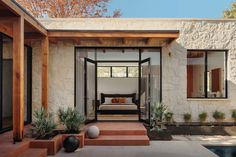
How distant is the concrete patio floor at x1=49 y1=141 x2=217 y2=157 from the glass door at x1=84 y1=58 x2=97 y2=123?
9.52 feet

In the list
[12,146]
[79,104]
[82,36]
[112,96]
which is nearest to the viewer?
[12,146]

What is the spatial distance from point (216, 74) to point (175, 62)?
1667mm

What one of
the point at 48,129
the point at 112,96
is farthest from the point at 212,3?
the point at 48,129

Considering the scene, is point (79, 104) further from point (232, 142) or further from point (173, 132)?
point (232, 142)

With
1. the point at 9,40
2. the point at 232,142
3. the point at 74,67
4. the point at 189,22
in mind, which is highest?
the point at 189,22

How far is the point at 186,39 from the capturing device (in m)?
11.0

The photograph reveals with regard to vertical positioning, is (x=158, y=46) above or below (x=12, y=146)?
above

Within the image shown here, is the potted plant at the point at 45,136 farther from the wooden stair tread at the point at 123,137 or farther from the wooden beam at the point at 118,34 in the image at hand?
the wooden beam at the point at 118,34

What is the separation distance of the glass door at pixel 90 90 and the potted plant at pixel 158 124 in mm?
2469

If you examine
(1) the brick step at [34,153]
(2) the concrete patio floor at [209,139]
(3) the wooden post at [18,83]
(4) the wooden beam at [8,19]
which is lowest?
(2) the concrete patio floor at [209,139]

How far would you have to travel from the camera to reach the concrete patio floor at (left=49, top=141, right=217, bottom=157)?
7.25m

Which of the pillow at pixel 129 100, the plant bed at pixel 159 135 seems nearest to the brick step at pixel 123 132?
the plant bed at pixel 159 135

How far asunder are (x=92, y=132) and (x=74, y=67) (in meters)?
3.19

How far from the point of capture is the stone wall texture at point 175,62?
10.9m
